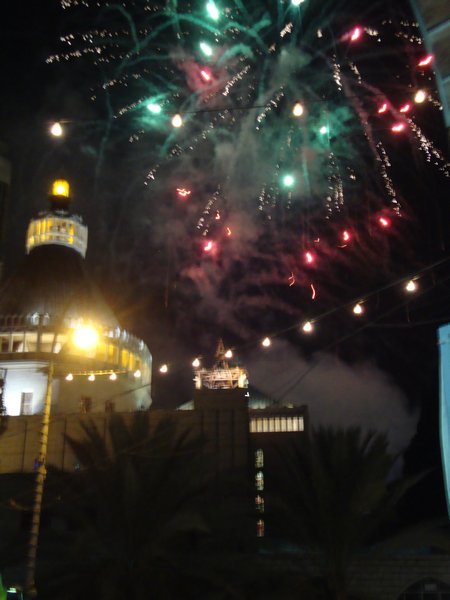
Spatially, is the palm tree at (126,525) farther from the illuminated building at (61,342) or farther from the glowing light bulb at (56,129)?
the illuminated building at (61,342)

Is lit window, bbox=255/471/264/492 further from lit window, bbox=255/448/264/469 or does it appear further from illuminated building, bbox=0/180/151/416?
illuminated building, bbox=0/180/151/416

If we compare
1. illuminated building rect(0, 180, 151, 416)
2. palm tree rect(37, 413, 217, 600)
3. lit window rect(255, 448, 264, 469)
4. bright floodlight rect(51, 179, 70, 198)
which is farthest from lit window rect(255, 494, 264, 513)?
bright floodlight rect(51, 179, 70, 198)

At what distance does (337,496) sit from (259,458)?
12.7 m

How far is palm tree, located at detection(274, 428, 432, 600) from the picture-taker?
19125 millimetres

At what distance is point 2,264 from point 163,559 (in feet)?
135

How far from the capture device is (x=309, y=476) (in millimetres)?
19938

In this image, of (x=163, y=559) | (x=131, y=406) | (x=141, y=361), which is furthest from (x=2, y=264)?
(x=163, y=559)

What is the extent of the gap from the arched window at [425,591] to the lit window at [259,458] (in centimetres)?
1101

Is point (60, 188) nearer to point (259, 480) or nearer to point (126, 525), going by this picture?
point (259, 480)

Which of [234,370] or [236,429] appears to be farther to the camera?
[234,370]

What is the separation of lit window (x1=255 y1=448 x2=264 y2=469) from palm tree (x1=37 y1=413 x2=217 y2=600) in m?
11.9

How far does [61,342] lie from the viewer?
148 ft

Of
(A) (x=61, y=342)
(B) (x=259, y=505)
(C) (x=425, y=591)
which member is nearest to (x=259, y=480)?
(B) (x=259, y=505)

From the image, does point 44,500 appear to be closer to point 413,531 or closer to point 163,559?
point 163,559
